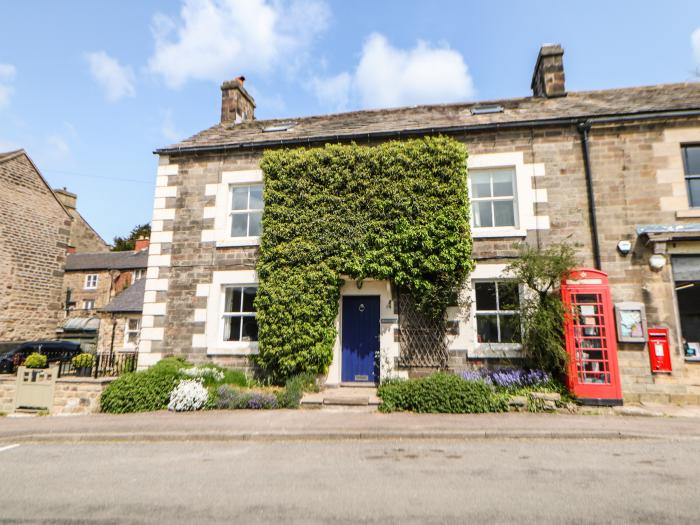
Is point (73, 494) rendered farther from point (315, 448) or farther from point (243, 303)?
point (243, 303)

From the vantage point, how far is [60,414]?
9.13m

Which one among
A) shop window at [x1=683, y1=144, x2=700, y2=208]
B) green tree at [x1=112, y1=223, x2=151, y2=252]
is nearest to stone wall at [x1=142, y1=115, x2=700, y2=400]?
shop window at [x1=683, y1=144, x2=700, y2=208]

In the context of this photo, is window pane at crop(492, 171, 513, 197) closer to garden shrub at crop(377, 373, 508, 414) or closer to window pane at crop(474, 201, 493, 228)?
window pane at crop(474, 201, 493, 228)

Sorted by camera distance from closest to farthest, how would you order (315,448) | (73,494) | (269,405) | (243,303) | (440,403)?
1. (73,494)
2. (315,448)
3. (440,403)
4. (269,405)
5. (243,303)

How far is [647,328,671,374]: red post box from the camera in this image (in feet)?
29.0

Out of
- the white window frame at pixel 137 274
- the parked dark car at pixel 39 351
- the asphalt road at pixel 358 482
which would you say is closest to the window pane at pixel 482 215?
the asphalt road at pixel 358 482

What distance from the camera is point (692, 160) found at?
32.3 feet

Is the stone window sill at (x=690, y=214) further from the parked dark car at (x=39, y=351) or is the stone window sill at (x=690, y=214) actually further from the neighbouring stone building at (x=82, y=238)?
the neighbouring stone building at (x=82, y=238)

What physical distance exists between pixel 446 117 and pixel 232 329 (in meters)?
8.71

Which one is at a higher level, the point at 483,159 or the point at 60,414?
the point at 483,159

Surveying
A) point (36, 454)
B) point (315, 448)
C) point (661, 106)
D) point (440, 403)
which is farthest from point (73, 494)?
point (661, 106)

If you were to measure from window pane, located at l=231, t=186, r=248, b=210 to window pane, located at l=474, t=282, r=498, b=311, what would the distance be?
6676 mm

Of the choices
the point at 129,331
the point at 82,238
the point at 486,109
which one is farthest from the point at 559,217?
the point at 82,238

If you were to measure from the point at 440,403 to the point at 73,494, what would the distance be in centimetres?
608
